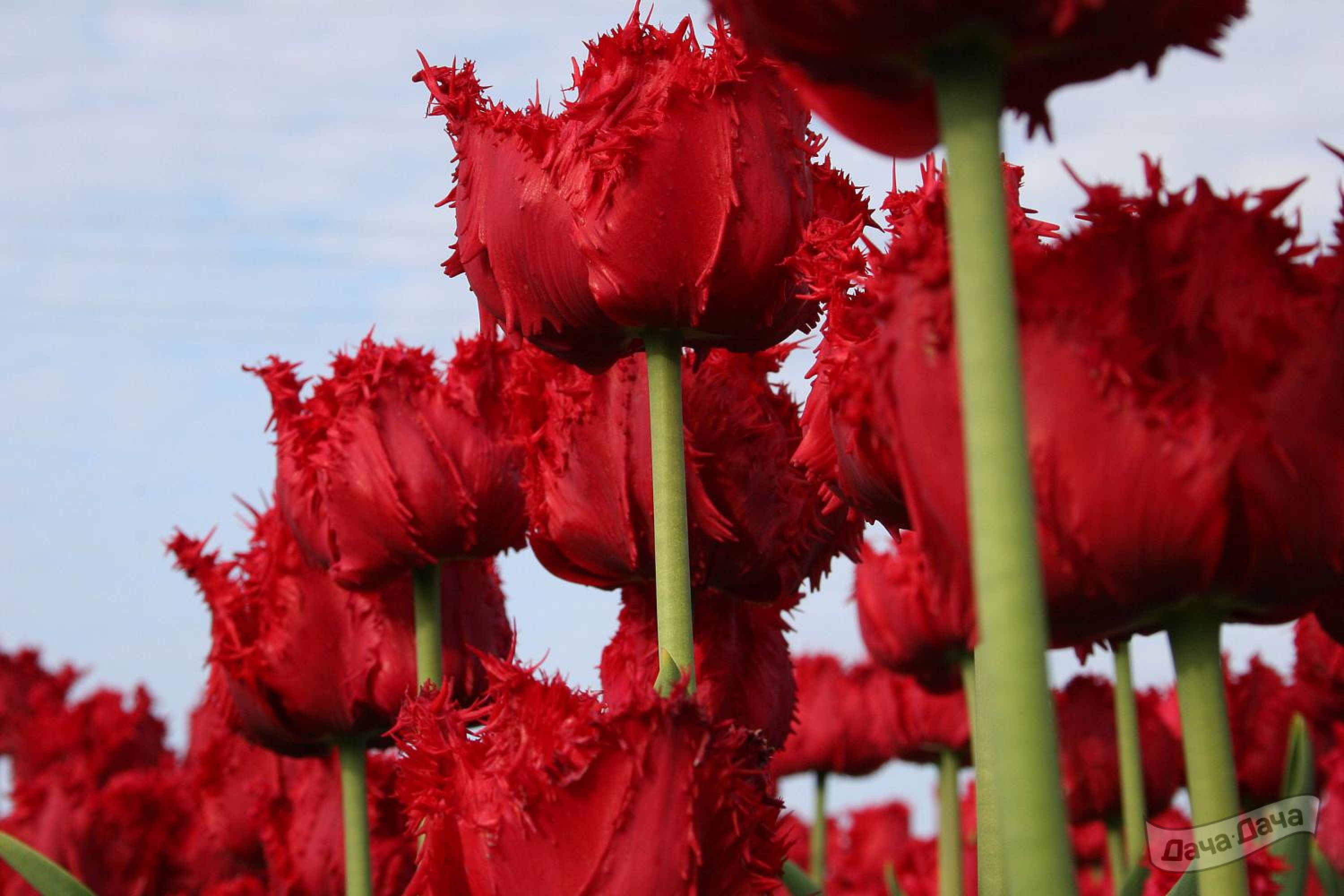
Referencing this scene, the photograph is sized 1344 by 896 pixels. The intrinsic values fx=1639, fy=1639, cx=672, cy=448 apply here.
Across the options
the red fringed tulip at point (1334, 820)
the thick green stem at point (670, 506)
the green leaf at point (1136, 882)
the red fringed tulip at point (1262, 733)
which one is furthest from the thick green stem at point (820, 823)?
the thick green stem at point (670, 506)

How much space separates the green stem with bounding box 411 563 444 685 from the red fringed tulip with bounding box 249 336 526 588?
0.15 ft

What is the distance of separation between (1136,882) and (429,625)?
3.55 feet

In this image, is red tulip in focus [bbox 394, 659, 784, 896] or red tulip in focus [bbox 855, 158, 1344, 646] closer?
red tulip in focus [bbox 855, 158, 1344, 646]

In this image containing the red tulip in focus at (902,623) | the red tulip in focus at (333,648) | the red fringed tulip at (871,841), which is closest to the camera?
the red tulip in focus at (333,648)

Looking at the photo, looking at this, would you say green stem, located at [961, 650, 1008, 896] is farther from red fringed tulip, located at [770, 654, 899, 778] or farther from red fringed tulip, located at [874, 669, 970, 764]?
red fringed tulip, located at [770, 654, 899, 778]

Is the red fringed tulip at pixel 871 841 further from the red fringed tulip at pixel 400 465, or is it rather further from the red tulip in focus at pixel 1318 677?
the red fringed tulip at pixel 400 465

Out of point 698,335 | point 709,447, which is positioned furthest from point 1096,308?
point 709,447

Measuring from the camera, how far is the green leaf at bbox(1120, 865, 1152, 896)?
6.14ft

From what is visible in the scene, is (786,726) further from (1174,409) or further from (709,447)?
(1174,409)

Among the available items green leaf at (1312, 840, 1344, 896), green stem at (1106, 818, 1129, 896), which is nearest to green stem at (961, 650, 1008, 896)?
green leaf at (1312, 840, 1344, 896)

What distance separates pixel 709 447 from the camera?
1990 mm

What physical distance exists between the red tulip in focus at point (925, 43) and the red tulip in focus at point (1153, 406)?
0.10 m

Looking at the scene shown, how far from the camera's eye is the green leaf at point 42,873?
6.91 feet

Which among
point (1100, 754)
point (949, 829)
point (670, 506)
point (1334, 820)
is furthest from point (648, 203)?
point (1100, 754)
